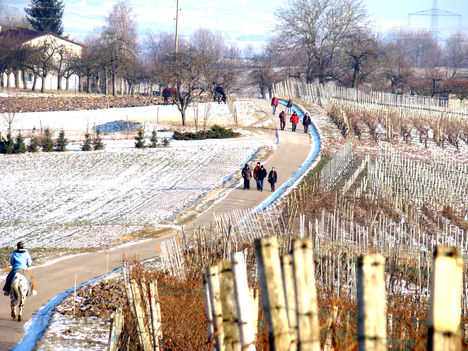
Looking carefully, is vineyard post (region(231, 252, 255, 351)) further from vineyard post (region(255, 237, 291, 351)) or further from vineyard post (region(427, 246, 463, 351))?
vineyard post (region(427, 246, 463, 351))

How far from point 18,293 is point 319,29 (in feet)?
196

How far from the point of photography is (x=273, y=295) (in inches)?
142

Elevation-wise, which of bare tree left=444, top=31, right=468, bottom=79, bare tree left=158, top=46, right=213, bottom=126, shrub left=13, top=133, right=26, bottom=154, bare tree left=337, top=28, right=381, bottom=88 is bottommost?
shrub left=13, top=133, right=26, bottom=154

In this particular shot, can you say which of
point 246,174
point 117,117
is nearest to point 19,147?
point 117,117

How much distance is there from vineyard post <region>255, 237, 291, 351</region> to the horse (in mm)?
8228

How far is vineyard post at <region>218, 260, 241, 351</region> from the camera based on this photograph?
4.22m

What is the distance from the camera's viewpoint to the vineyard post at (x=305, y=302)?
338cm

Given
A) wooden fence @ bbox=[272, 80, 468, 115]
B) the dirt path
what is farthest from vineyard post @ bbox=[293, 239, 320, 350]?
wooden fence @ bbox=[272, 80, 468, 115]

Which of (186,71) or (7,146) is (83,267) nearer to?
(7,146)

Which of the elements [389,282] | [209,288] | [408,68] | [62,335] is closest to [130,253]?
[62,335]

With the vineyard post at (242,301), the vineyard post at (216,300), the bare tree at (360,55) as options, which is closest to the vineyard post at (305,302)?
the vineyard post at (242,301)

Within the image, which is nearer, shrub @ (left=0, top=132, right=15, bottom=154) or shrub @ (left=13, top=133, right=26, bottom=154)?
shrub @ (left=0, top=132, right=15, bottom=154)

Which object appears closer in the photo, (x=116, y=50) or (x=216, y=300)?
(x=216, y=300)

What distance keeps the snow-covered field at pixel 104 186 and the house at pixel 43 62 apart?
27.0 metres
